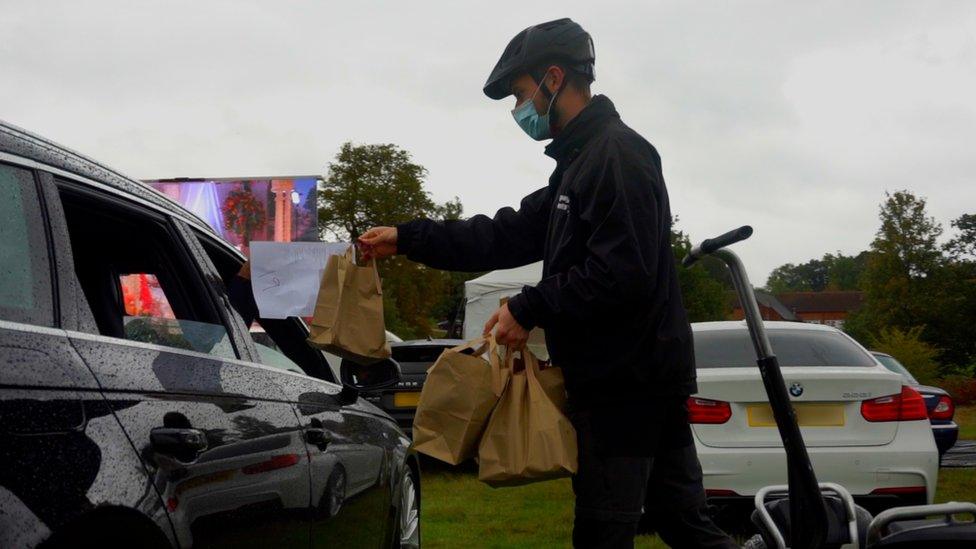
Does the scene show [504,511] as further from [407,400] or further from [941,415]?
[941,415]

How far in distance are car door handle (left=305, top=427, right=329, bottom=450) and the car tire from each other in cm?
118

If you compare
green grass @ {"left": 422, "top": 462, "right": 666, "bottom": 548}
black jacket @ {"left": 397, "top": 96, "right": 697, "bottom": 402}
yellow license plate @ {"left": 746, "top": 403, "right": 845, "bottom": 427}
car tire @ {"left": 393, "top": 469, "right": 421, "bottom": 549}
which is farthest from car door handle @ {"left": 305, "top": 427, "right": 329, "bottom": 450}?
yellow license plate @ {"left": 746, "top": 403, "right": 845, "bottom": 427}

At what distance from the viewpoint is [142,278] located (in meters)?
3.48

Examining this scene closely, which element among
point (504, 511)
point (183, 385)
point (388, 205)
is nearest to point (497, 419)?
point (183, 385)

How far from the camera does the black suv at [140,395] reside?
2072 mm

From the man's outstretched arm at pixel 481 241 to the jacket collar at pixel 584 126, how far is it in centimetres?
36

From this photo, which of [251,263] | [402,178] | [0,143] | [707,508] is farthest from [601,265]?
[402,178]

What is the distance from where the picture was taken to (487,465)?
3.15 m

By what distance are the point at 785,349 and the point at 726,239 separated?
213 inches

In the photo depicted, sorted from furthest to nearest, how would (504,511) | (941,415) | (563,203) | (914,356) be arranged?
(914,356) → (941,415) → (504,511) → (563,203)

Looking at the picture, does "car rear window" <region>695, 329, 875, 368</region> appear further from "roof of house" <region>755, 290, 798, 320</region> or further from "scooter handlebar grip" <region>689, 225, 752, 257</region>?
"roof of house" <region>755, 290, 798, 320</region>

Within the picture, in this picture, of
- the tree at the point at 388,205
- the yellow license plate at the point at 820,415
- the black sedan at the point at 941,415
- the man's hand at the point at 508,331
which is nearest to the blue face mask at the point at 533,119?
the man's hand at the point at 508,331

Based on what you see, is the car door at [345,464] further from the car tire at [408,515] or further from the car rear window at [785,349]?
the car rear window at [785,349]

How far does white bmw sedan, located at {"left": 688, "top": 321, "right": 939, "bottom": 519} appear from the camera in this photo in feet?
25.7
